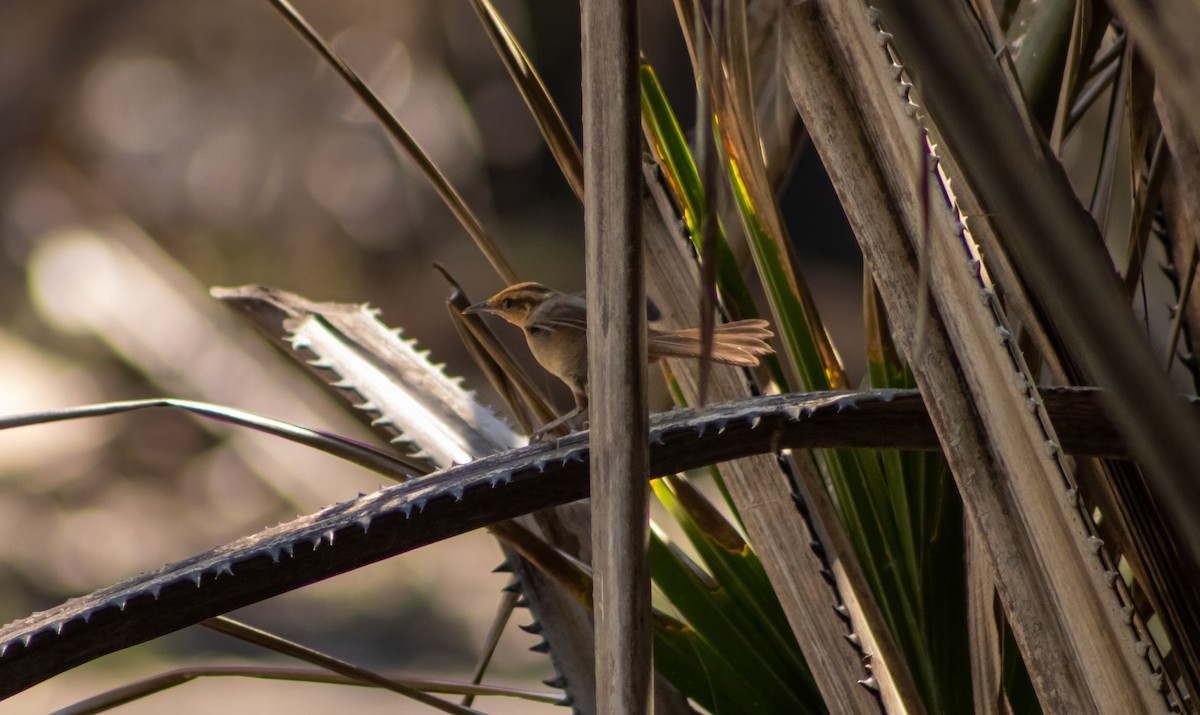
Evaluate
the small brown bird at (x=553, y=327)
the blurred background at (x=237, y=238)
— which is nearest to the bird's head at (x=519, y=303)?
the small brown bird at (x=553, y=327)

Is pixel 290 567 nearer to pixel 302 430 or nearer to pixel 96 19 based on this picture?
pixel 302 430

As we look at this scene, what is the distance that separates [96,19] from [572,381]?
5201mm

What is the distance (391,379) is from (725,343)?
43 centimetres

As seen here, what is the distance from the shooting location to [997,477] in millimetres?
477

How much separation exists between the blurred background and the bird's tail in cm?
323

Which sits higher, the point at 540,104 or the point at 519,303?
the point at 519,303

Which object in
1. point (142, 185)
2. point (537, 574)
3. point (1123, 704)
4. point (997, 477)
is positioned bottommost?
point (1123, 704)

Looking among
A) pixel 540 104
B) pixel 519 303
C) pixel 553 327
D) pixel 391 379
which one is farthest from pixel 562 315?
pixel 540 104

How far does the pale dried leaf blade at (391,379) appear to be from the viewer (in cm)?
96

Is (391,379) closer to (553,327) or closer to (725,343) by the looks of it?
(553,327)

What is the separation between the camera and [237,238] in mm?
5254

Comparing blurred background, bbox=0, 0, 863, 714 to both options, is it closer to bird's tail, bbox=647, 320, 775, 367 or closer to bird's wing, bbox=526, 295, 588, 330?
bird's wing, bbox=526, 295, 588, 330

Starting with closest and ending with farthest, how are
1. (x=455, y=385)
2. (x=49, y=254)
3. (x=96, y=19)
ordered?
(x=455, y=385) → (x=49, y=254) → (x=96, y=19)

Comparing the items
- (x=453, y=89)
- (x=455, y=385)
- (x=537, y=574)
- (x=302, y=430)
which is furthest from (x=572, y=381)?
(x=453, y=89)
